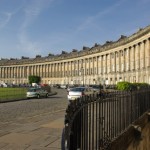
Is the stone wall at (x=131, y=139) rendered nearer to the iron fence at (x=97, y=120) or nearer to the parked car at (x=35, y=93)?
the iron fence at (x=97, y=120)

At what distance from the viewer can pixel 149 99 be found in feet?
59.2

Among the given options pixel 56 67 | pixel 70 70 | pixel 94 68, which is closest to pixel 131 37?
pixel 94 68

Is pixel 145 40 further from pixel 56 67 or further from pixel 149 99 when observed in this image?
pixel 56 67

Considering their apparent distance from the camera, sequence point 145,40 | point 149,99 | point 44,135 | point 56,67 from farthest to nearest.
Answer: point 56,67, point 145,40, point 149,99, point 44,135

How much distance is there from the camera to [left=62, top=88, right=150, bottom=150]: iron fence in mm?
6449

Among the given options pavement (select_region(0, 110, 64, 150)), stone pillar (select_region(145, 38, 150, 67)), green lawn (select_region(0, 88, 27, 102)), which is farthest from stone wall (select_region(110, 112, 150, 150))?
stone pillar (select_region(145, 38, 150, 67))

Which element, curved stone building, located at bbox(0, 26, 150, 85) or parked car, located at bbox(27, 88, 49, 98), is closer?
parked car, located at bbox(27, 88, 49, 98)

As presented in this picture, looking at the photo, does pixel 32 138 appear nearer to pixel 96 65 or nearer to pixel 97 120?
pixel 97 120

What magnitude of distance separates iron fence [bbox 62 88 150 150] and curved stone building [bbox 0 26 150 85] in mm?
58913

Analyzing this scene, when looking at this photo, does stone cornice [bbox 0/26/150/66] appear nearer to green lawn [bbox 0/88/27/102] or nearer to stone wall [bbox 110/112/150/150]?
green lawn [bbox 0/88/27/102]

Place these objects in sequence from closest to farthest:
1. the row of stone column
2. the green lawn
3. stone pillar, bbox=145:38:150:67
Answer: the green lawn < stone pillar, bbox=145:38:150:67 < the row of stone column

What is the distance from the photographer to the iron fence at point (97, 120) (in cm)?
645

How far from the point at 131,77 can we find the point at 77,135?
285 ft

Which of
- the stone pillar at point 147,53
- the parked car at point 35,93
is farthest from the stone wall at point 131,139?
the stone pillar at point 147,53
